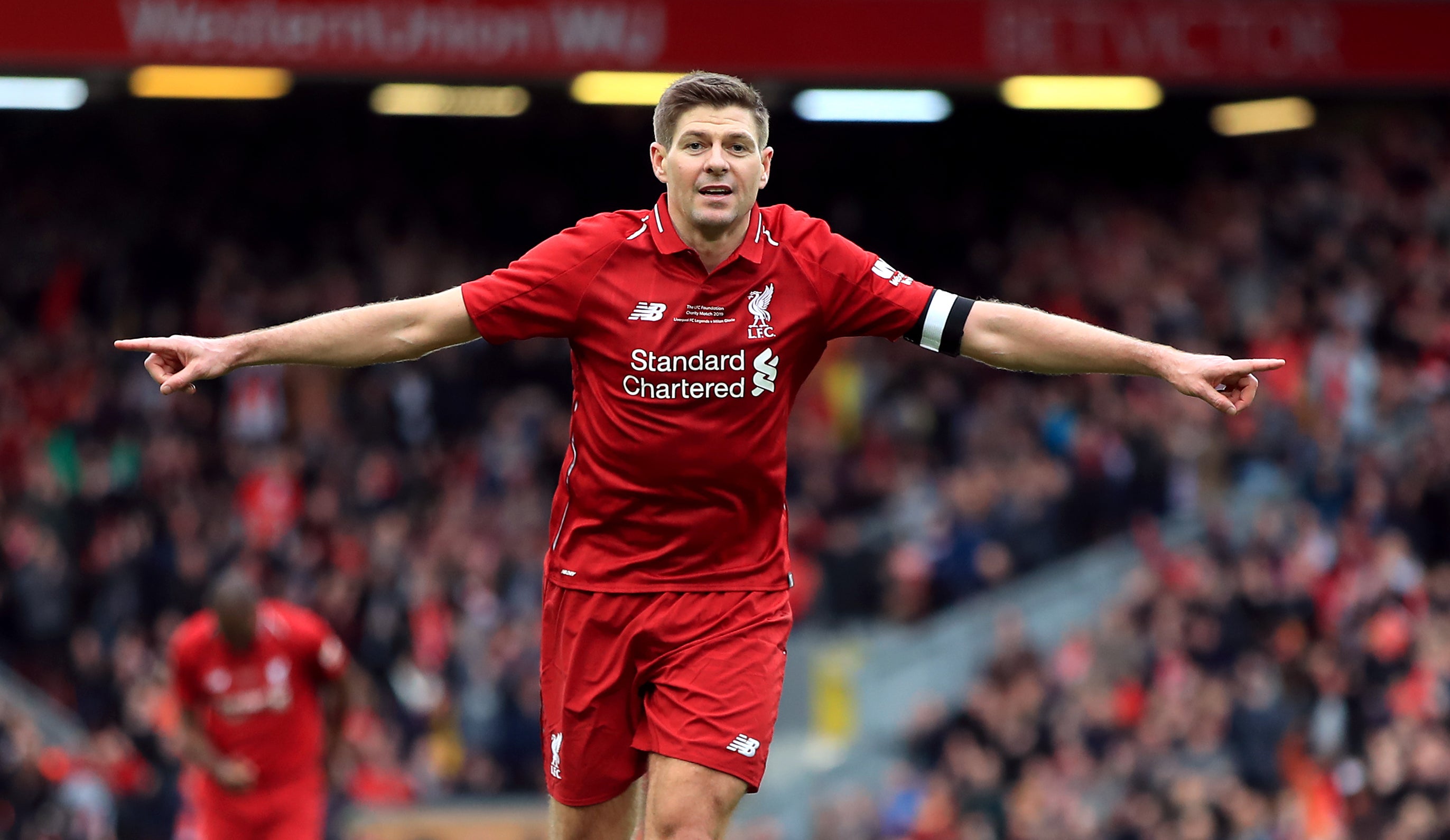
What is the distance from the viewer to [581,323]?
5.24 metres

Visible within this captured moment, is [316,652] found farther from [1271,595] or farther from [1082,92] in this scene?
[1082,92]

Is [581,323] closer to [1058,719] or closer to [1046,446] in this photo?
[1058,719]

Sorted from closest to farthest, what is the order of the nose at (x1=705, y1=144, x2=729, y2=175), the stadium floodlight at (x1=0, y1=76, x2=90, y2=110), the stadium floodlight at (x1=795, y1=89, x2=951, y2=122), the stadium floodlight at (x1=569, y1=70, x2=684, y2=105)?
the nose at (x1=705, y1=144, x2=729, y2=175) → the stadium floodlight at (x1=569, y1=70, x2=684, y2=105) → the stadium floodlight at (x1=0, y1=76, x2=90, y2=110) → the stadium floodlight at (x1=795, y1=89, x2=951, y2=122)

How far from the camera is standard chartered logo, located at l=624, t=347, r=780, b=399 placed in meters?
5.17

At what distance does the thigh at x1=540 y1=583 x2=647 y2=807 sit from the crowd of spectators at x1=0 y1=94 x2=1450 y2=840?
8346 millimetres

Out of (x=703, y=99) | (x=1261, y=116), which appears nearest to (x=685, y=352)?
(x=703, y=99)

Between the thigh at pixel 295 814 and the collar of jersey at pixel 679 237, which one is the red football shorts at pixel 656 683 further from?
the thigh at pixel 295 814

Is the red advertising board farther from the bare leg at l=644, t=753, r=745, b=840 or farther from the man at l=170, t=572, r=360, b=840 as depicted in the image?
the bare leg at l=644, t=753, r=745, b=840

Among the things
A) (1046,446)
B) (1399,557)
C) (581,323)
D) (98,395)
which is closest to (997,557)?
(1046,446)

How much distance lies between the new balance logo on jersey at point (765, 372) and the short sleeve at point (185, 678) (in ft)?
13.9

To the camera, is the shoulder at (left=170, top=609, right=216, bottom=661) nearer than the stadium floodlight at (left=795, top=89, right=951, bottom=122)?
Yes

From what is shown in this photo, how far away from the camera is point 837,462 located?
17359 millimetres

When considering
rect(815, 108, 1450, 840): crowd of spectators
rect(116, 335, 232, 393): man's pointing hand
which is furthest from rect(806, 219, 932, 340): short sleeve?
rect(815, 108, 1450, 840): crowd of spectators

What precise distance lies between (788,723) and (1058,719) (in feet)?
9.63
